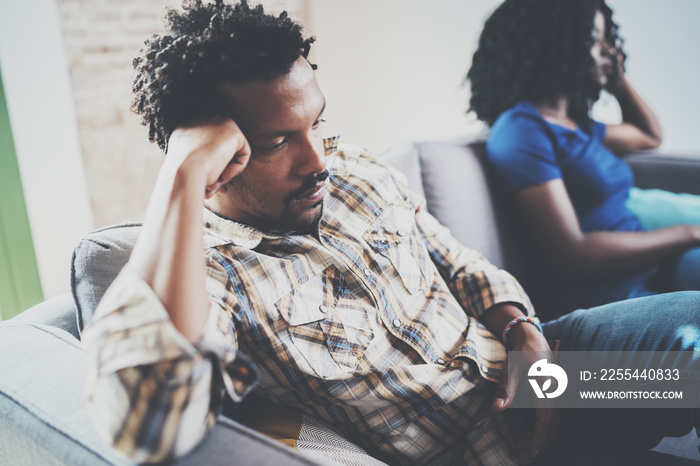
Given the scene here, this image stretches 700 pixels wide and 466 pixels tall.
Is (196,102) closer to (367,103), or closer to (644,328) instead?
(644,328)

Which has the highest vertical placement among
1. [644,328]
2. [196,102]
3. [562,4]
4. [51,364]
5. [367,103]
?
[562,4]

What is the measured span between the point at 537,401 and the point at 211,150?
72cm

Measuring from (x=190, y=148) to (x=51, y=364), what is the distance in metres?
0.37

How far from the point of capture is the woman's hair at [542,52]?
4.79 ft

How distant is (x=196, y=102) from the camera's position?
0.81 meters

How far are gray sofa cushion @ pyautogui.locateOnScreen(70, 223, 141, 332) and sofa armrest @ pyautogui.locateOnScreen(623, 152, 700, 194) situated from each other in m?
1.66

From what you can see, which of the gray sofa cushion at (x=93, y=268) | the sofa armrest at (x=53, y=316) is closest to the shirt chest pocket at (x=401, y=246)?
the gray sofa cushion at (x=93, y=268)

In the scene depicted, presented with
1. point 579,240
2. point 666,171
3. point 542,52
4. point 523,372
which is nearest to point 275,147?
point 523,372

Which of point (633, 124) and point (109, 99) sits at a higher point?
A: point (109, 99)

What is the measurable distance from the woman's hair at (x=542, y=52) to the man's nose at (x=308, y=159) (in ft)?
3.05

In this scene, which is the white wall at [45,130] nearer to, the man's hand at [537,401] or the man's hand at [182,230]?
the man's hand at [182,230]

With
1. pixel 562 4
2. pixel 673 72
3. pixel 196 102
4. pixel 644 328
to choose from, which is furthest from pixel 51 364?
pixel 673 72

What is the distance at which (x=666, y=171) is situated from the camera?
168 centimetres

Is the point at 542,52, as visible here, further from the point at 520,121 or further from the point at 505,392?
the point at 505,392
